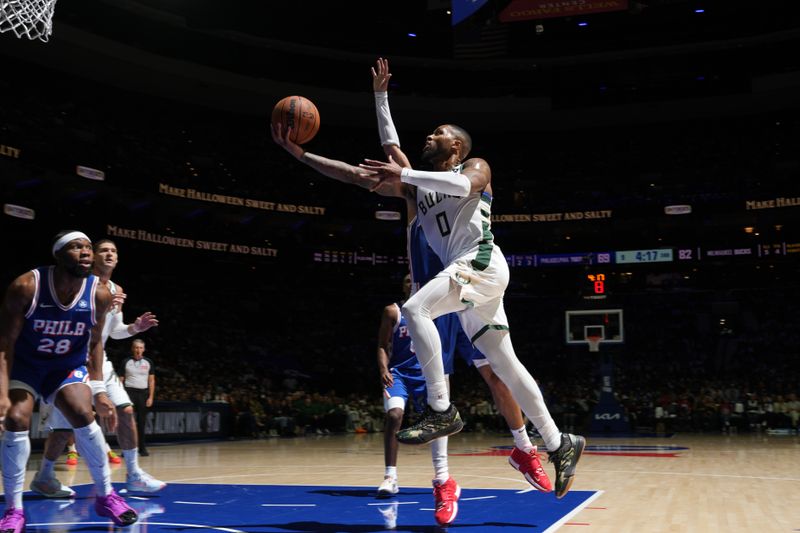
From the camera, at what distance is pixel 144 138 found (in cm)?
2853

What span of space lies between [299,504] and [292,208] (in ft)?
79.6

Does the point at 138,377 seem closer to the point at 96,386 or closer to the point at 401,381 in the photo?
the point at 401,381

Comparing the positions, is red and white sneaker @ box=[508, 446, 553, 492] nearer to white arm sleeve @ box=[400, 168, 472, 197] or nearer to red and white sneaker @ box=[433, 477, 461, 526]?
red and white sneaker @ box=[433, 477, 461, 526]

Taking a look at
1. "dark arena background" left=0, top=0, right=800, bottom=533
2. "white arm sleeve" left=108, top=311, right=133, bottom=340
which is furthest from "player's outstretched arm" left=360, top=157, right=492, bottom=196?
"dark arena background" left=0, top=0, right=800, bottom=533

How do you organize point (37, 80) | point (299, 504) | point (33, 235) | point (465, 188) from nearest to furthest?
point (465, 188) → point (299, 504) → point (33, 235) → point (37, 80)

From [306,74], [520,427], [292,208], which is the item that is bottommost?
[520,427]

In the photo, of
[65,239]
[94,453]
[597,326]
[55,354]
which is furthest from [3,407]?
[597,326]

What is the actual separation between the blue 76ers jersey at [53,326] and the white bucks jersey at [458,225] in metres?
2.15

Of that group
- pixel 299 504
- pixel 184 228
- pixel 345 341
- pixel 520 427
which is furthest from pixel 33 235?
pixel 520 427

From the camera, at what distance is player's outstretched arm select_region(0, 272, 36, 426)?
4.52m

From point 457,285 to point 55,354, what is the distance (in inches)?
96.5

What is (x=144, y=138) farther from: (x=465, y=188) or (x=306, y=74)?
(x=465, y=188)

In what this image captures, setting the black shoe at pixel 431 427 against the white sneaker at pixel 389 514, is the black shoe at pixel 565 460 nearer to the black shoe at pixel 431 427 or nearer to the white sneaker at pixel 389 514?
the black shoe at pixel 431 427

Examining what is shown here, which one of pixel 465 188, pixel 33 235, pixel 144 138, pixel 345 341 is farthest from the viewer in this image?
pixel 345 341
